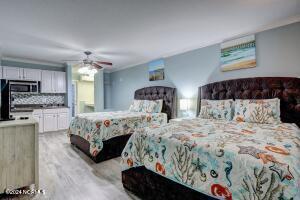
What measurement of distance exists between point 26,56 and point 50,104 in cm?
176

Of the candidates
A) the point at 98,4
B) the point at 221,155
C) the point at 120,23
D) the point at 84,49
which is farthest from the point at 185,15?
the point at 84,49

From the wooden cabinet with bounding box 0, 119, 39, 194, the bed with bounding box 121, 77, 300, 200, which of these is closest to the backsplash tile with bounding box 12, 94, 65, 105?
the wooden cabinet with bounding box 0, 119, 39, 194

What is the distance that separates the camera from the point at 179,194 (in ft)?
5.17

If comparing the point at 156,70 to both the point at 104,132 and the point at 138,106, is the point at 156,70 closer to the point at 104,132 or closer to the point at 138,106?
the point at 138,106

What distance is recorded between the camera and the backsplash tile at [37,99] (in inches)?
206

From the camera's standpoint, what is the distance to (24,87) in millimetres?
4977

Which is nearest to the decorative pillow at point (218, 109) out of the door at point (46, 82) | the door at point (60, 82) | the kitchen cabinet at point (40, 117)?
the kitchen cabinet at point (40, 117)

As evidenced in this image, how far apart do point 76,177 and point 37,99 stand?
14.1ft

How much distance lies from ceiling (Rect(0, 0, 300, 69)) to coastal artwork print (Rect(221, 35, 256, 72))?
16 cm

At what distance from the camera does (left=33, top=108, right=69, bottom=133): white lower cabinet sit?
16.8ft

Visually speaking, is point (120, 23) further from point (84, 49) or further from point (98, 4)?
point (84, 49)

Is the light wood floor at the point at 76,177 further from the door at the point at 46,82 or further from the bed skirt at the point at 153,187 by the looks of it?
the door at the point at 46,82

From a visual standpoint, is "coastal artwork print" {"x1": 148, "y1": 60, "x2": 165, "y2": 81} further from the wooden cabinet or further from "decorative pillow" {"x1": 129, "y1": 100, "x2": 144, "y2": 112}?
the wooden cabinet

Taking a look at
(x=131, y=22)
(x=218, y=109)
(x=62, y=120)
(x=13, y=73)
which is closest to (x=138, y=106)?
(x=218, y=109)
